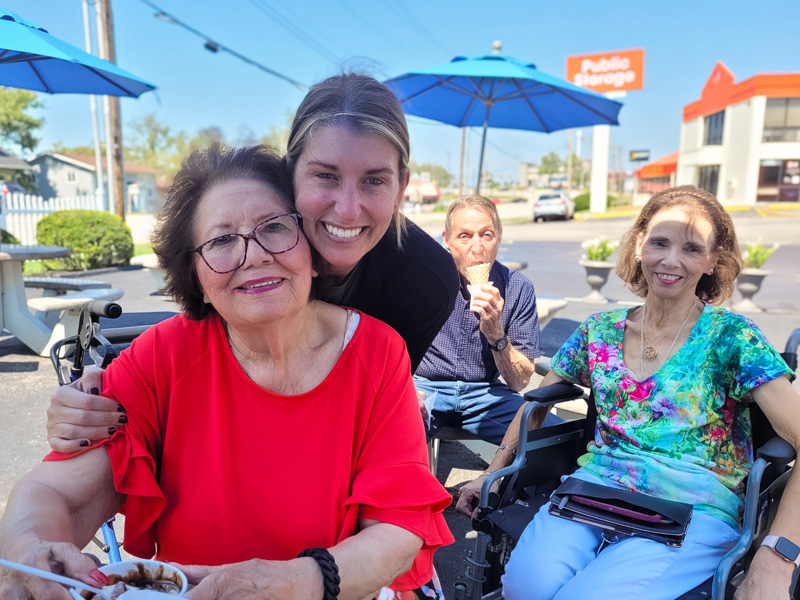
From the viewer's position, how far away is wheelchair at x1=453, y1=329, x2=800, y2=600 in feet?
6.12

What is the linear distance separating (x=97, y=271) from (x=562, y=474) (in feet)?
40.2

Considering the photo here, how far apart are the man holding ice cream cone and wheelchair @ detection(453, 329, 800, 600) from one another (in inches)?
23.4

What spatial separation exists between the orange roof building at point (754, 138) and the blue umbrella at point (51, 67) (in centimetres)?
3899

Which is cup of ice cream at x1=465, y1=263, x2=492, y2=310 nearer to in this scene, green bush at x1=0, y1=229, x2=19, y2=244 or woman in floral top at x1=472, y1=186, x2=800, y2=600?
woman in floral top at x1=472, y1=186, x2=800, y2=600

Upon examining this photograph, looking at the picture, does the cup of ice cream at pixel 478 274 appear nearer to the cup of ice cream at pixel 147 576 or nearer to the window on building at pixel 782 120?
the cup of ice cream at pixel 147 576

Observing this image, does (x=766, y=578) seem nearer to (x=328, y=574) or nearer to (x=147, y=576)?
(x=328, y=574)

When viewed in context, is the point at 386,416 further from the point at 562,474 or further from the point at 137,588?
the point at 562,474

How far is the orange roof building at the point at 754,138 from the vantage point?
1403 inches

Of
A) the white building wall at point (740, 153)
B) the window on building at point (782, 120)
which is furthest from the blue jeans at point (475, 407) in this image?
the window on building at point (782, 120)

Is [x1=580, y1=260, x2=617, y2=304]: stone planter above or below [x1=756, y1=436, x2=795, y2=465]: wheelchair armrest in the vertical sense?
below

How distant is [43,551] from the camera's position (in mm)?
1236

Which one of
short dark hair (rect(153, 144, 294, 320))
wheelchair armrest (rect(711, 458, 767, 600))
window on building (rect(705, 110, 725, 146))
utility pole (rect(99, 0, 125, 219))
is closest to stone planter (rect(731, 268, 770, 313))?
wheelchair armrest (rect(711, 458, 767, 600))

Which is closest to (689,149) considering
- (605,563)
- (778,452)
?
(778,452)

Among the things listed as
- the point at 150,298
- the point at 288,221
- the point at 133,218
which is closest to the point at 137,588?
the point at 288,221
